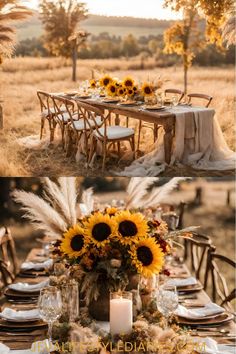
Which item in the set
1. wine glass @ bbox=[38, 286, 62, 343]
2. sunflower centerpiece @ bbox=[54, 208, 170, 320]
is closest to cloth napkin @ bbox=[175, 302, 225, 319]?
sunflower centerpiece @ bbox=[54, 208, 170, 320]

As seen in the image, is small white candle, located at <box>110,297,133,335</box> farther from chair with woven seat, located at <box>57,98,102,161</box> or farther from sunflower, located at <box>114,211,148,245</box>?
chair with woven seat, located at <box>57,98,102,161</box>

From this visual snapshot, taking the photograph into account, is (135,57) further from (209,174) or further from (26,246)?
(26,246)

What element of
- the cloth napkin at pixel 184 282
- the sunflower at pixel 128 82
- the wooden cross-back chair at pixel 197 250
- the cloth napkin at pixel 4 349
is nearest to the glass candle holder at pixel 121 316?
the cloth napkin at pixel 4 349

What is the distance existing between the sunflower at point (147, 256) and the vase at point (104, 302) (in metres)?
0.10

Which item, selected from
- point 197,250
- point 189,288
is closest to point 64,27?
point 197,250

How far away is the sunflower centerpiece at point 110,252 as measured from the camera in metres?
2.54

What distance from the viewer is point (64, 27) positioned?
4.92 metres

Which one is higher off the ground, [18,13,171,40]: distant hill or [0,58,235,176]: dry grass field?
[18,13,171,40]: distant hill

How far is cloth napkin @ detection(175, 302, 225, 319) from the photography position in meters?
2.98

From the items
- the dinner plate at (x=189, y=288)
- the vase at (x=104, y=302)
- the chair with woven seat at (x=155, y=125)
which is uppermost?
the chair with woven seat at (x=155, y=125)

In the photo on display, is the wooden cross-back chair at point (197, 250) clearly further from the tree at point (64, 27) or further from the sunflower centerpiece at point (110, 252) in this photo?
the tree at point (64, 27)

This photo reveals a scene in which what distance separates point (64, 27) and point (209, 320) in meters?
2.73

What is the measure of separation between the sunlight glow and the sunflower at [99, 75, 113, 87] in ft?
1.54

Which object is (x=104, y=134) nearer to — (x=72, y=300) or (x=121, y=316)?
(x=72, y=300)
